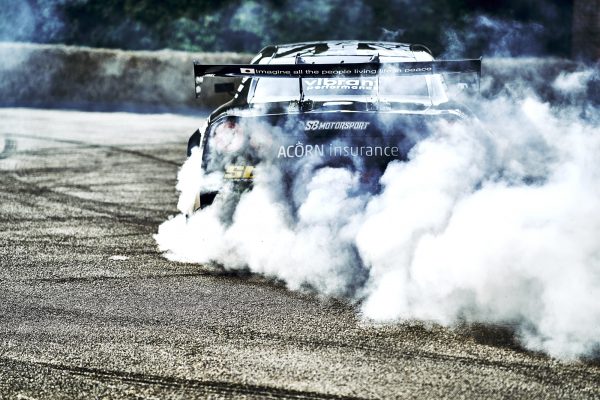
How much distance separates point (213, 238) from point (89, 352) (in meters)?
1.76

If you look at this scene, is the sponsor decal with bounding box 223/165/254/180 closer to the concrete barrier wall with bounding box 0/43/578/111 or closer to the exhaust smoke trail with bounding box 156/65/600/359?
the exhaust smoke trail with bounding box 156/65/600/359

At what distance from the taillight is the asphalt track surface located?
0.76 metres

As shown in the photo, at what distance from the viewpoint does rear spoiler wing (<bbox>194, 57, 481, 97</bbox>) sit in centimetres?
511

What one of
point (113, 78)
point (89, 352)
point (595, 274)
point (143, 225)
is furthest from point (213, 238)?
point (113, 78)

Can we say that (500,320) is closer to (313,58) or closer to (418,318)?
(418,318)

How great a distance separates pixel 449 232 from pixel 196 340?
1.43 metres

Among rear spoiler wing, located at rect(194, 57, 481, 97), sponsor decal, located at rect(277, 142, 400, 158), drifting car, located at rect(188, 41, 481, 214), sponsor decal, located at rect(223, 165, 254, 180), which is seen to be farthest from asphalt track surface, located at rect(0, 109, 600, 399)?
rear spoiler wing, located at rect(194, 57, 481, 97)

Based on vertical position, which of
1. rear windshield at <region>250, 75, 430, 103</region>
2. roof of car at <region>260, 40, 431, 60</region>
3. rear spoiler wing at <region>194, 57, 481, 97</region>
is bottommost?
rear spoiler wing at <region>194, 57, 481, 97</region>

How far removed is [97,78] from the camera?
16891 millimetres

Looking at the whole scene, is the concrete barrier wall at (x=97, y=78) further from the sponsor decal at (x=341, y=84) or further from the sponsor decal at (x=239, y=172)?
the sponsor decal at (x=239, y=172)

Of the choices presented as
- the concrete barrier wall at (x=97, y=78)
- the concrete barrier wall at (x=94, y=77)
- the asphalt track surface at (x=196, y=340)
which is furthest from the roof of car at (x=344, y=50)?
the concrete barrier wall at (x=94, y=77)

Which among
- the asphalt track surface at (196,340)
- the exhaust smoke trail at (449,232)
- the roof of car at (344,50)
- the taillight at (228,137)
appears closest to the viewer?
the asphalt track surface at (196,340)

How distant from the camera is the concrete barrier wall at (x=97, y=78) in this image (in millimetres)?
16609

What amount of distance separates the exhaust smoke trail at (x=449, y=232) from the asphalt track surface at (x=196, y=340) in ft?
0.61
